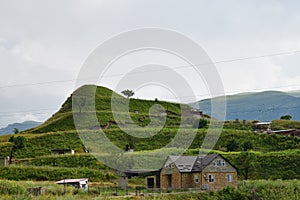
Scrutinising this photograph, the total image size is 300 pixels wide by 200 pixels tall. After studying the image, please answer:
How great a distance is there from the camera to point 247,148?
52.1 metres

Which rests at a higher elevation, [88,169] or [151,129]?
[151,129]

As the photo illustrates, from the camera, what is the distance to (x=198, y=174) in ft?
115

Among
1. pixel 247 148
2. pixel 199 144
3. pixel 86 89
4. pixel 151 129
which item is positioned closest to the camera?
pixel 247 148

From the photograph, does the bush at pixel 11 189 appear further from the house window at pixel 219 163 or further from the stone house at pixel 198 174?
the house window at pixel 219 163

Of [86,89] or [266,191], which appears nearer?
[266,191]

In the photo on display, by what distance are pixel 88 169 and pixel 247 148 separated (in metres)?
19.7

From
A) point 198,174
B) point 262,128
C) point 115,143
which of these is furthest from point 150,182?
point 262,128

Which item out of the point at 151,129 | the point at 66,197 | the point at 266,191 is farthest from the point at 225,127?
the point at 66,197

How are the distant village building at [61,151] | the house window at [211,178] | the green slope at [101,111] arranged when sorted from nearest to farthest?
A: the house window at [211,178], the distant village building at [61,151], the green slope at [101,111]

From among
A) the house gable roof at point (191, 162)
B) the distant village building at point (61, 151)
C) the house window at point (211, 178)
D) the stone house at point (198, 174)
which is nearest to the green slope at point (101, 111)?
the distant village building at point (61, 151)

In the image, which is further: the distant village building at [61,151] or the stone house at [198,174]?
the distant village building at [61,151]

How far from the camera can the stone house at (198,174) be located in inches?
1382

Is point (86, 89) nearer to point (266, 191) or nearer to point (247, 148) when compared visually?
point (247, 148)

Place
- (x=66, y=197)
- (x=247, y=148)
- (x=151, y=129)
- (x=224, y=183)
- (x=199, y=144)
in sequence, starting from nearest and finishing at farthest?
(x=66, y=197)
(x=224, y=183)
(x=247, y=148)
(x=199, y=144)
(x=151, y=129)
